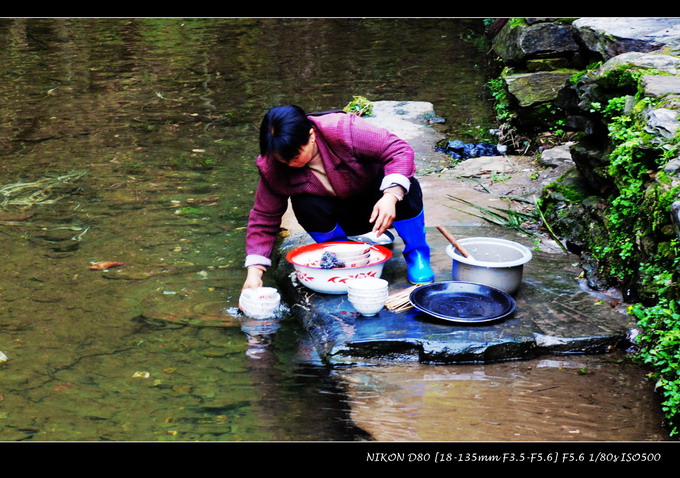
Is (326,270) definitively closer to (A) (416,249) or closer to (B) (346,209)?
(B) (346,209)

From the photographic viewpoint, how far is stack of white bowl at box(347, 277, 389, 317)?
3.95 meters

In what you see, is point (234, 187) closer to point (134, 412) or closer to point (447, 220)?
point (447, 220)

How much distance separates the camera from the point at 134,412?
11.5 feet

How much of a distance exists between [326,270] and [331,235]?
34 centimetres

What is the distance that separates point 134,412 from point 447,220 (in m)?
2.74

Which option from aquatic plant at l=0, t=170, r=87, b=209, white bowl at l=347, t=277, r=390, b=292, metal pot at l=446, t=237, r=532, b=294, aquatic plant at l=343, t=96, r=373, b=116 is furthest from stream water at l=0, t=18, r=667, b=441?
aquatic plant at l=343, t=96, r=373, b=116

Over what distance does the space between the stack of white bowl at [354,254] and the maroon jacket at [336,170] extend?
31cm

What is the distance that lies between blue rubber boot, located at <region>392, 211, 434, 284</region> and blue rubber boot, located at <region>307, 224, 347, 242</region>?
12.7 inches

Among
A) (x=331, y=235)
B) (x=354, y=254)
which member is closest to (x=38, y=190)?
(x=331, y=235)

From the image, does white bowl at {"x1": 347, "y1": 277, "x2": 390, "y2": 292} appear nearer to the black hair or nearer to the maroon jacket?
the maroon jacket

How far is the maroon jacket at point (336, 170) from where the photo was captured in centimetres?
400

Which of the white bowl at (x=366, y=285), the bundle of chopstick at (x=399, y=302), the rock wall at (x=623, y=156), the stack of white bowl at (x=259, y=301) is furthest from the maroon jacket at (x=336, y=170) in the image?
the rock wall at (x=623, y=156)

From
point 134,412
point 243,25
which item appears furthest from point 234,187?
point 243,25

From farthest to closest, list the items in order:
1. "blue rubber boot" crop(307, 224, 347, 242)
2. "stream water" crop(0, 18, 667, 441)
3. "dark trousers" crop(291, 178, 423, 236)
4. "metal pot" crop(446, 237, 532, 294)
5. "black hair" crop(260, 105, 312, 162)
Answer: "blue rubber boot" crop(307, 224, 347, 242) < "dark trousers" crop(291, 178, 423, 236) < "metal pot" crop(446, 237, 532, 294) < "black hair" crop(260, 105, 312, 162) < "stream water" crop(0, 18, 667, 441)
